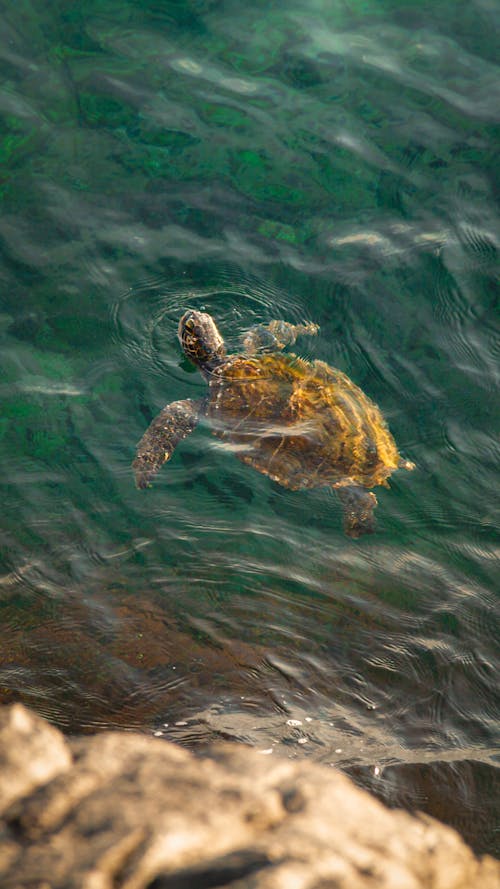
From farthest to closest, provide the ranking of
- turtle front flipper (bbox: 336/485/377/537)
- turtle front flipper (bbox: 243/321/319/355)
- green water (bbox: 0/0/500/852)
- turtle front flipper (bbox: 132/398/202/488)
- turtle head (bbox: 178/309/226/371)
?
turtle front flipper (bbox: 243/321/319/355) → turtle head (bbox: 178/309/226/371) → turtle front flipper (bbox: 132/398/202/488) → turtle front flipper (bbox: 336/485/377/537) → green water (bbox: 0/0/500/852)

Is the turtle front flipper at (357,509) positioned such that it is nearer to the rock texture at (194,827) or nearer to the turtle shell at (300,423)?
the turtle shell at (300,423)

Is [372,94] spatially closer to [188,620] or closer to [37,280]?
[37,280]

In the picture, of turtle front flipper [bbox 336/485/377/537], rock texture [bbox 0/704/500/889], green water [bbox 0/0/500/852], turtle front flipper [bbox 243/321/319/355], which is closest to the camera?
rock texture [bbox 0/704/500/889]

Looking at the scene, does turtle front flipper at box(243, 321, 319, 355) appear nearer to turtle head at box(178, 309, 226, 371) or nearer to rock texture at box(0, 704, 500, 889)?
turtle head at box(178, 309, 226, 371)

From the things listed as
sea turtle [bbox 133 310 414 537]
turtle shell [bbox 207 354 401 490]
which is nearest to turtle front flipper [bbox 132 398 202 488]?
sea turtle [bbox 133 310 414 537]

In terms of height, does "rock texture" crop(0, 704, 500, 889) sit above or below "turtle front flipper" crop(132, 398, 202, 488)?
above

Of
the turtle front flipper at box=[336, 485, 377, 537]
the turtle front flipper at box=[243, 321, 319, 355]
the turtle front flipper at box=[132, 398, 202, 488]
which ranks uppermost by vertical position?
the turtle front flipper at box=[243, 321, 319, 355]
